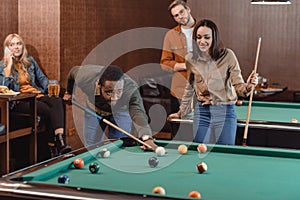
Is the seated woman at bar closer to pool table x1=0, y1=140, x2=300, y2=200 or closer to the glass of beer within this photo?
the glass of beer

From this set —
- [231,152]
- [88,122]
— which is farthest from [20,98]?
[231,152]

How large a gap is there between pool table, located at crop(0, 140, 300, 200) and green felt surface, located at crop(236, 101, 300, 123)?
115 cm

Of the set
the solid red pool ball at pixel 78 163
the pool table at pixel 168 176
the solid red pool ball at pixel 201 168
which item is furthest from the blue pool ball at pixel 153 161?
the solid red pool ball at pixel 78 163

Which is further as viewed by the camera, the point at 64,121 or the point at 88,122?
the point at 64,121

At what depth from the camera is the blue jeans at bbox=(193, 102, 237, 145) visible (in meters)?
3.96

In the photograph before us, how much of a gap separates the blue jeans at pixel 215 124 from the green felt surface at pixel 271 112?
22 cm

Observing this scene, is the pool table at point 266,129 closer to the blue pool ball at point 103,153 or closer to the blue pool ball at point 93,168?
the blue pool ball at point 103,153

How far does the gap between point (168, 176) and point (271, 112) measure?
7.06ft

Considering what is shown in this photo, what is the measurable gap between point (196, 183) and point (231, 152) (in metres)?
0.69

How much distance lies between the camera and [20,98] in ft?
16.2

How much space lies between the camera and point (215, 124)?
160 inches

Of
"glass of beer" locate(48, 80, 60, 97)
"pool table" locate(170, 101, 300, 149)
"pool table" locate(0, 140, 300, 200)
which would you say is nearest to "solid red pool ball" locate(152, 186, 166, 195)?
"pool table" locate(0, 140, 300, 200)

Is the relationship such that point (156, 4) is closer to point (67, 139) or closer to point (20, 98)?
point (67, 139)

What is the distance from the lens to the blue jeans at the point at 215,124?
13.0 ft
